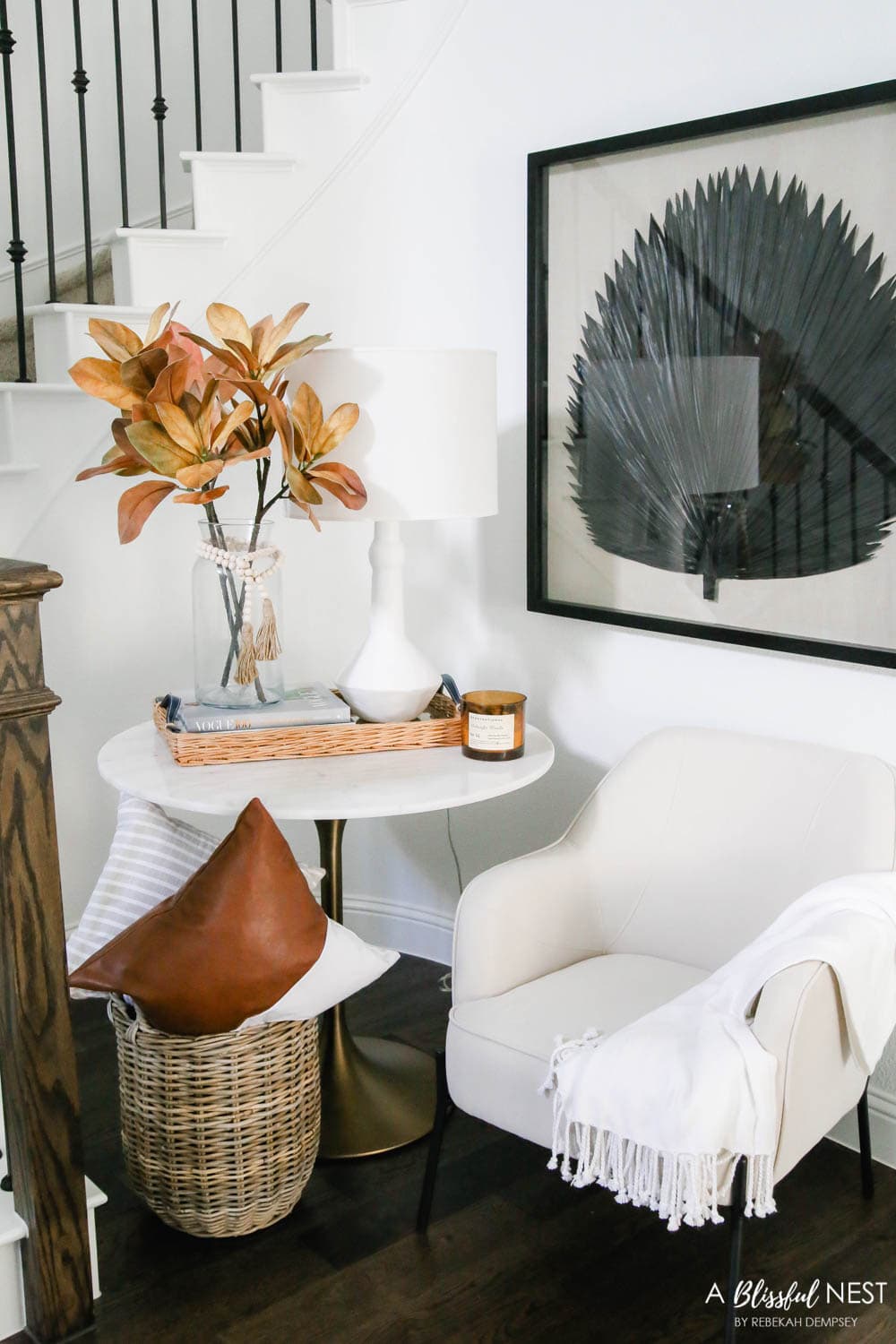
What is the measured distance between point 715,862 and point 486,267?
1.29 m

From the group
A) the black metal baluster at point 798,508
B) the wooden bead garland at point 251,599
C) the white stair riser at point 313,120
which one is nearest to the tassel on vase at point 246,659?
the wooden bead garland at point 251,599

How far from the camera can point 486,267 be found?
8.45 ft

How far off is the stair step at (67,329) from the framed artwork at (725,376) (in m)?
0.83

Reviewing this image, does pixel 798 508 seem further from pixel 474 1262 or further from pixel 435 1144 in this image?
pixel 474 1262

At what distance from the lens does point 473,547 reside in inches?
108

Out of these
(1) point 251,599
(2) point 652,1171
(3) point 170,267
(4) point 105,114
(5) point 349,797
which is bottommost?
(2) point 652,1171

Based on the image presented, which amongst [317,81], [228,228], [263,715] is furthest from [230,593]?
[317,81]

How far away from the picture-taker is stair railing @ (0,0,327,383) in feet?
8.55

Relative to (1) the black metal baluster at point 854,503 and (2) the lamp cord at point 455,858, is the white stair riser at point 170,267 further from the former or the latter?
(1) the black metal baluster at point 854,503

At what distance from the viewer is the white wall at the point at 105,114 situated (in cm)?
335

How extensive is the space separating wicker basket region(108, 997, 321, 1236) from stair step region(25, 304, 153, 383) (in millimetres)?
1355

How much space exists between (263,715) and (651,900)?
2.39 feet

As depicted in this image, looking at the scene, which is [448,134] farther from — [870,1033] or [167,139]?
[870,1033]

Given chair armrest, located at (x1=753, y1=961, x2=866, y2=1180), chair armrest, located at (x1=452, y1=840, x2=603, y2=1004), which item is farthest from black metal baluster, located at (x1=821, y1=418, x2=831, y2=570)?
chair armrest, located at (x1=753, y1=961, x2=866, y2=1180)
